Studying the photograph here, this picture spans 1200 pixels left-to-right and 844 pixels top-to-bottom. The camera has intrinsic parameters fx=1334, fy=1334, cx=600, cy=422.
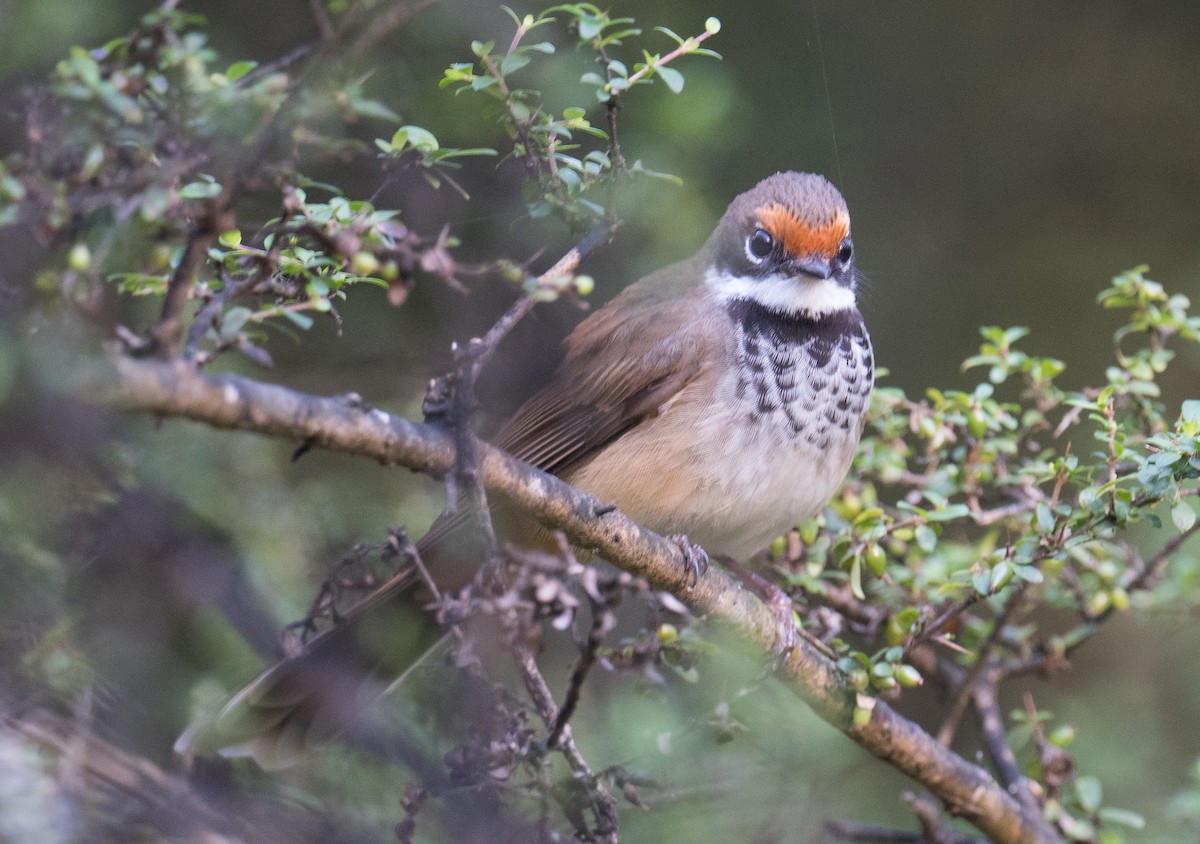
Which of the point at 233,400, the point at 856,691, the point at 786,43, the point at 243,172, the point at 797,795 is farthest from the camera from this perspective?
the point at 786,43

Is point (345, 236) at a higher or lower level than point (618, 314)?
higher

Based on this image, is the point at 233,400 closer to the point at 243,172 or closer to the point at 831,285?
the point at 243,172

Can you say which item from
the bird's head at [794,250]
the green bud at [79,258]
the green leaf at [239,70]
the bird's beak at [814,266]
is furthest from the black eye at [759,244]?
the green bud at [79,258]

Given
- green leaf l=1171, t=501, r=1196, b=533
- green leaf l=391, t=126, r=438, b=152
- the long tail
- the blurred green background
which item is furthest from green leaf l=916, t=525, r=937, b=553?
green leaf l=391, t=126, r=438, b=152

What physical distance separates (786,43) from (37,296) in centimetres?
377

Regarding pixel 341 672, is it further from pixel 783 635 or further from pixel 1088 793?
pixel 1088 793

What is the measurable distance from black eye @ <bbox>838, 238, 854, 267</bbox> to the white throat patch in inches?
2.7

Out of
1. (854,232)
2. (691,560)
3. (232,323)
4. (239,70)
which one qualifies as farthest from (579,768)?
(854,232)

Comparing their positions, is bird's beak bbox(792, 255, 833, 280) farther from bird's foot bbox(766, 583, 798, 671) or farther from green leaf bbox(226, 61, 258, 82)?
green leaf bbox(226, 61, 258, 82)

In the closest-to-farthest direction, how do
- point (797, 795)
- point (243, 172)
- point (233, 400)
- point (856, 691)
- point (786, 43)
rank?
point (243, 172) → point (233, 400) → point (856, 691) → point (797, 795) → point (786, 43)

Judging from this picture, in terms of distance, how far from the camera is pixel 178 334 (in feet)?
6.24

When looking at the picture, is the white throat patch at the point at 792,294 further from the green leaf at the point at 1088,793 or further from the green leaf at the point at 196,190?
the green leaf at the point at 196,190

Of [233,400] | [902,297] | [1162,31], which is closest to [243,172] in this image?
[233,400]

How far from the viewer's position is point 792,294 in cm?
393
